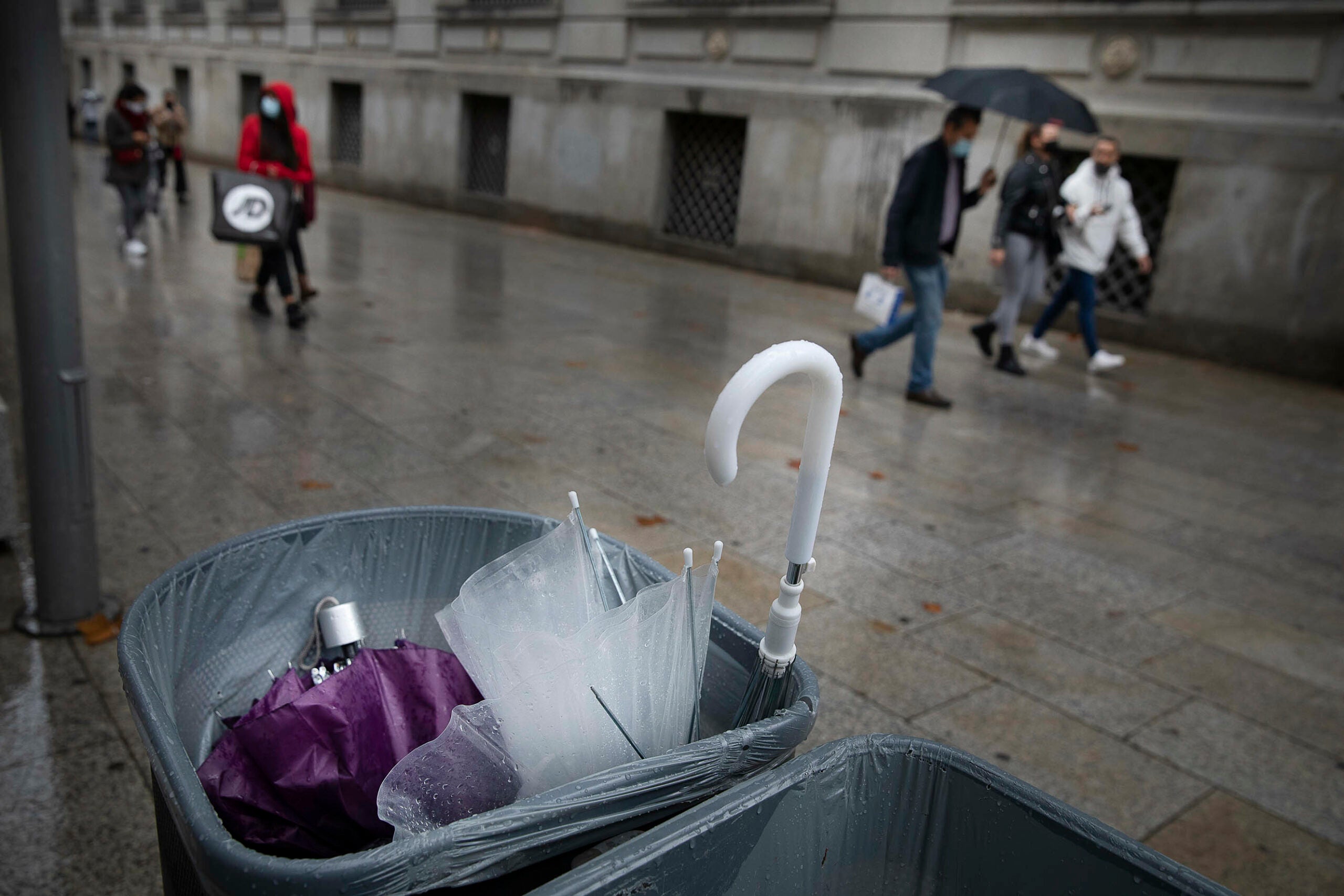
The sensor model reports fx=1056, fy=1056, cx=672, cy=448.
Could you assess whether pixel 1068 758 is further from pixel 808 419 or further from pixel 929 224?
pixel 929 224

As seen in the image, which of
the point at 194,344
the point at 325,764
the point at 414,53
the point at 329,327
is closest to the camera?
the point at 325,764

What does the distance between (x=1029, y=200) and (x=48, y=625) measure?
7.34 meters

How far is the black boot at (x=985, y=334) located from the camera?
8766 millimetres

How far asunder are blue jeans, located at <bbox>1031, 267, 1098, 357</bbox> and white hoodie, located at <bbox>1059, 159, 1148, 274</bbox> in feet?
0.29

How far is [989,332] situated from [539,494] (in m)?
5.35

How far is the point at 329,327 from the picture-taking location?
7.93 metres

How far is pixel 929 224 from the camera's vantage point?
677cm

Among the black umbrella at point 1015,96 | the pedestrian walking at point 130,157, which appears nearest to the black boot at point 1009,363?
the black umbrella at point 1015,96

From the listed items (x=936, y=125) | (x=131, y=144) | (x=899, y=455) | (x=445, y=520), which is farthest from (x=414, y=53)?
(x=445, y=520)

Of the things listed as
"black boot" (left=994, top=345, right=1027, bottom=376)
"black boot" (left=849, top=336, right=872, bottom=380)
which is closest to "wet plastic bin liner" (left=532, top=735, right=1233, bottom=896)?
"black boot" (left=849, top=336, right=872, bottom=380)

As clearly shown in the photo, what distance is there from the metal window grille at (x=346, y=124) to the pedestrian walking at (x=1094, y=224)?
1550 cm

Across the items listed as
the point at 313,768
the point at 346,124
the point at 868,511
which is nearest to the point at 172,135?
the point at 346,124

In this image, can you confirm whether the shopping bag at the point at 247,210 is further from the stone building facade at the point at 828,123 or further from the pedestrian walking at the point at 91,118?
the pedestrian walking at the point at 91,118

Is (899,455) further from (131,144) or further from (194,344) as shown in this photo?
(131,144)
